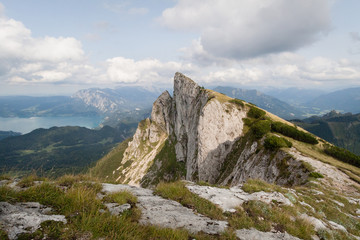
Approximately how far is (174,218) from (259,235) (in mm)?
3258

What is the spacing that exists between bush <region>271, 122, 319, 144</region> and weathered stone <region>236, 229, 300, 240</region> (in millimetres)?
40062

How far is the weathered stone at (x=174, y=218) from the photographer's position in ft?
19.4

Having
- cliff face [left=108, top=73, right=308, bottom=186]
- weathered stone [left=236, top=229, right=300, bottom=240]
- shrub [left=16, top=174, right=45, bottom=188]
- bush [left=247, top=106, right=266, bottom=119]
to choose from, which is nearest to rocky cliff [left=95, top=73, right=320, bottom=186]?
cliff face [left=108, top=73, right=308, bottom=186]

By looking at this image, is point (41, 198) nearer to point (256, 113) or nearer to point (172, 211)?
point (172, 211)

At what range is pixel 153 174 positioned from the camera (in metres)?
115

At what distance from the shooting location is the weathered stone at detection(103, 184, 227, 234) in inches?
233

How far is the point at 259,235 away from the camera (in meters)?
5.98

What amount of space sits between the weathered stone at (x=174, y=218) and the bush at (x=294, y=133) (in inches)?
1634

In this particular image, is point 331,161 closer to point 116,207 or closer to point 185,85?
point 116,207

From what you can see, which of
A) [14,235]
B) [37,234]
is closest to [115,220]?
[37,234]

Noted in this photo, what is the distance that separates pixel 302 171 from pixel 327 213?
13491 mm

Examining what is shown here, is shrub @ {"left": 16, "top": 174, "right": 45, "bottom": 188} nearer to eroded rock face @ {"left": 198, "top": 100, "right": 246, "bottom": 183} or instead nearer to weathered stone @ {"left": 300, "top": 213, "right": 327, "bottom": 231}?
weathered stone @ {"left": 300, "top": 213, "right": 327, "bottom": 231}

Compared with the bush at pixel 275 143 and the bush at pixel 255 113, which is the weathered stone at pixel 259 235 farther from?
the bush at pixel 255 113

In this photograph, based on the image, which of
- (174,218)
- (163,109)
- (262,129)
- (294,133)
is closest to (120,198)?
(174,218)
